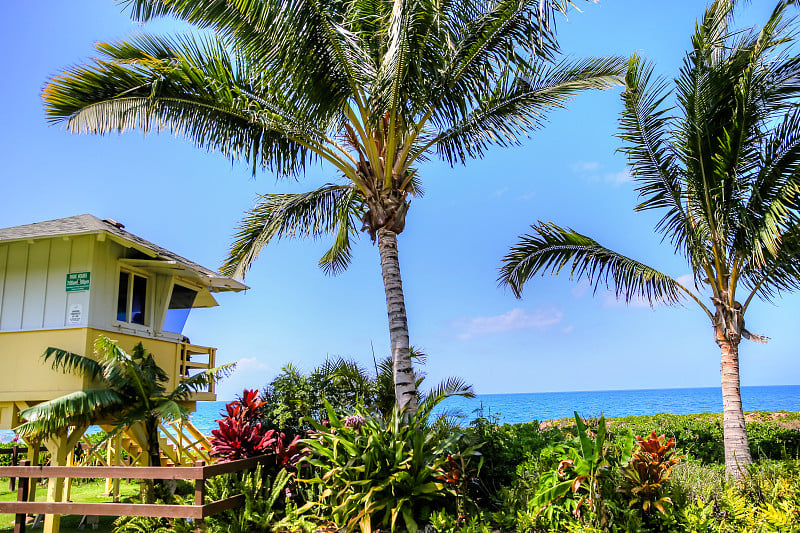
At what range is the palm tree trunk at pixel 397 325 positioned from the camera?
878cm

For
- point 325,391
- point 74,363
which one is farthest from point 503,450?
point 74,363

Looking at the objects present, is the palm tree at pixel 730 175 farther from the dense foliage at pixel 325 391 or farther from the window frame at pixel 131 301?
the window frame at pixel 131 301

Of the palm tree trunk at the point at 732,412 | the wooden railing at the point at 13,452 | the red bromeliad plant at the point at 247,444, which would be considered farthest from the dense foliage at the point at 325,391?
the wooden railing at the point at 13,452

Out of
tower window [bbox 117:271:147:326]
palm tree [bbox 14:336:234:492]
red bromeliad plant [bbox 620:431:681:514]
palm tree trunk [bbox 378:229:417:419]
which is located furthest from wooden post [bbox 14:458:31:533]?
red bromeliad plant [bbox 620:431:681:514]

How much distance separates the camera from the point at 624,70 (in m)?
9.80

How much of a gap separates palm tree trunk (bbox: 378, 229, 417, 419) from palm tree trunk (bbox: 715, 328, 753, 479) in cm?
529

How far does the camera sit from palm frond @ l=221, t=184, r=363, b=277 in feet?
38.3

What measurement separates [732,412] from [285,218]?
9.00 metres

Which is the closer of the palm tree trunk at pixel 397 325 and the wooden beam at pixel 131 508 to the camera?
the wooden beam at pixel 131 508

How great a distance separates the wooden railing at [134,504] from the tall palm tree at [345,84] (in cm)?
278

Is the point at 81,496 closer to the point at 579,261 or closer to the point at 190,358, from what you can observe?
the point at 190,358

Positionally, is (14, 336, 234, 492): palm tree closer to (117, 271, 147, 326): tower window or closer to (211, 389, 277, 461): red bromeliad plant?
(211, 389, 277, 461): red bromeliad plant

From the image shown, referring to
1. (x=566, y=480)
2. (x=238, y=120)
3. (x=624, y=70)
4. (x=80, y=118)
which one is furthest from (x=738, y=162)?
(x=80, y=118)

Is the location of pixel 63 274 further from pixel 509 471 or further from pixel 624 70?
pixel 624 70
